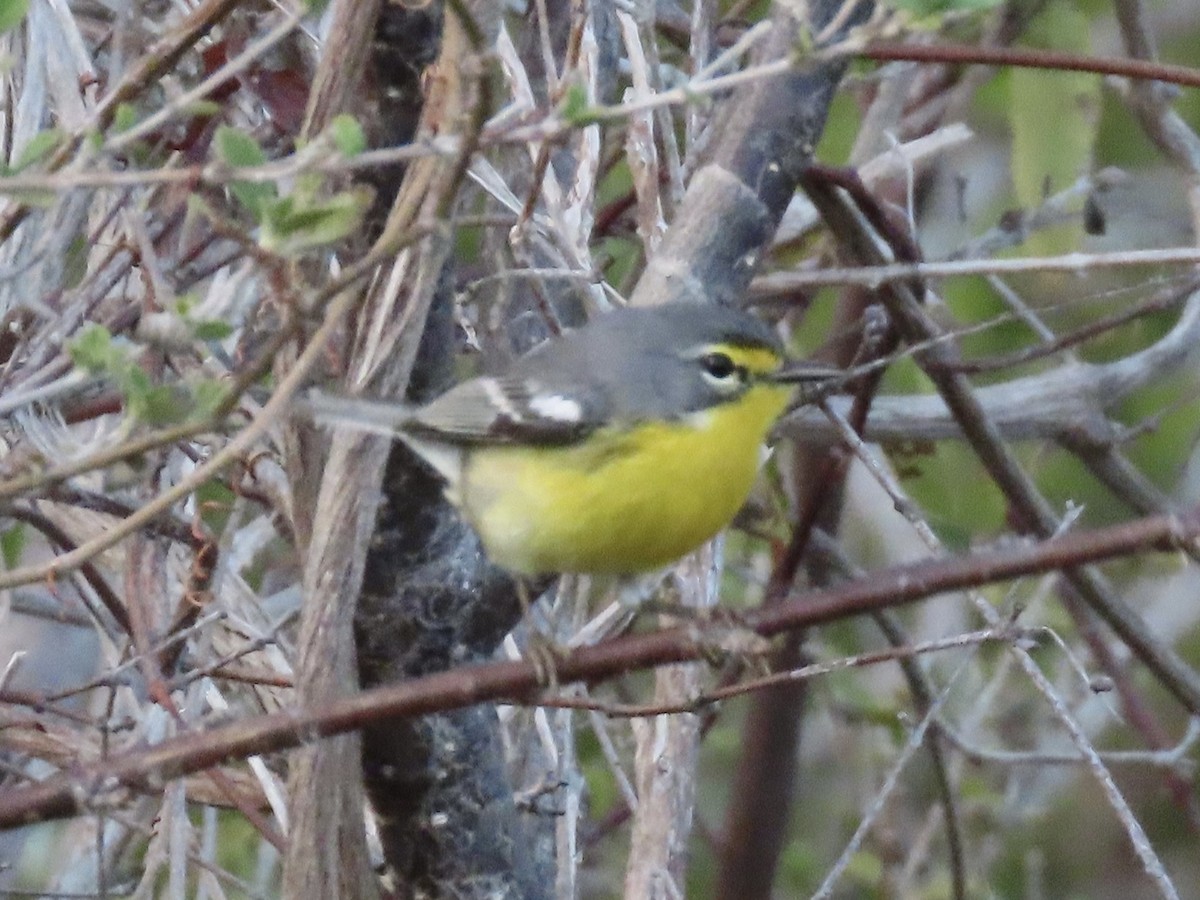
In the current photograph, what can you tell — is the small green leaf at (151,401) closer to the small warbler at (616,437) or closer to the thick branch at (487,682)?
the thick branch at (487,682)

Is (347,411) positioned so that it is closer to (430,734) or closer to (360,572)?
(360,572)

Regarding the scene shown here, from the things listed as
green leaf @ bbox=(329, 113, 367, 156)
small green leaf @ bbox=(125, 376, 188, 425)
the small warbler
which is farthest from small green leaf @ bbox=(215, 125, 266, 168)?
the small warbler

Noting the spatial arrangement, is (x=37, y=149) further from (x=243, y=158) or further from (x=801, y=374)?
(x=801, y=374)

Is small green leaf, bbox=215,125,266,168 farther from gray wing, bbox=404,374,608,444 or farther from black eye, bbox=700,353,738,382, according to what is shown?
black eye, bbox=700,353,738,382

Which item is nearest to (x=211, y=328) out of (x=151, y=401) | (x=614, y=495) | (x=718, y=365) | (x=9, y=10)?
(x=151, y=401)

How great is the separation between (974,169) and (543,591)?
3780 millimetres

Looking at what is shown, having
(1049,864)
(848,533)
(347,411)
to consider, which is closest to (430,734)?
(347,411)

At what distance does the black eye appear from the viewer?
101 inches

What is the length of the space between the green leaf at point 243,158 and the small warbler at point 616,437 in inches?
26.2

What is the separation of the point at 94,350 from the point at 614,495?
1.01 metres

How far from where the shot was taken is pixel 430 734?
91.9 inches

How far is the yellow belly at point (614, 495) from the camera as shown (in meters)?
2.41

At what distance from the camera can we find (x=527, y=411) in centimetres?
256

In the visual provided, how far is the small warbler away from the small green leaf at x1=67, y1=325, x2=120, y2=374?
0.73 m
